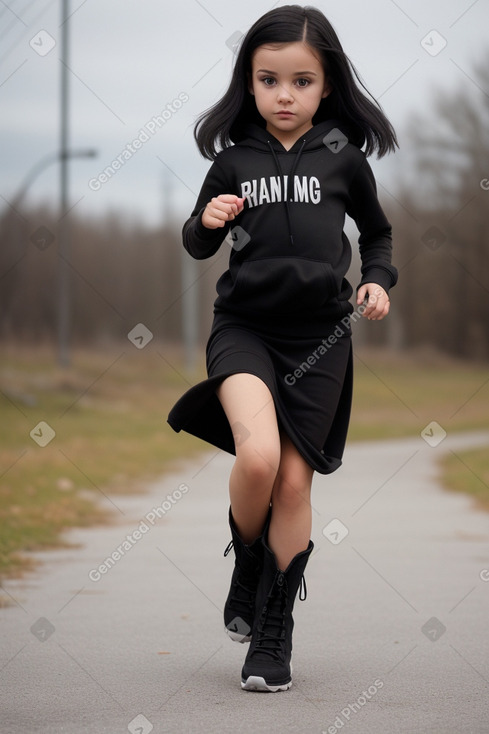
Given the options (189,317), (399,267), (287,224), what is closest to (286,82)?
(287,224)

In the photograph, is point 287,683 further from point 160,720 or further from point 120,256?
point 120,256

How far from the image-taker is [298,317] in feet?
11.2

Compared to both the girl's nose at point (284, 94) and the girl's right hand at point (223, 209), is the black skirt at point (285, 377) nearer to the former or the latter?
the girl's right hand at point (223, 209)

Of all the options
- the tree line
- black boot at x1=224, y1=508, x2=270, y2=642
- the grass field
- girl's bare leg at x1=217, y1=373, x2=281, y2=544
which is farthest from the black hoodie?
the tree line

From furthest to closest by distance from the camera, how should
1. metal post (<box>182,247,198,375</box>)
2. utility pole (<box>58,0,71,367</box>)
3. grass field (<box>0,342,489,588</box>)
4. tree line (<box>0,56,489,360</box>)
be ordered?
1. tree line (<box>0,56,489,360</box>)
2. metal post (<box>182,247,198,375</box>)
3. utility pole (<box>58,0,71,367</box>)
4. grass field (<box>0,342,489,588</box>)

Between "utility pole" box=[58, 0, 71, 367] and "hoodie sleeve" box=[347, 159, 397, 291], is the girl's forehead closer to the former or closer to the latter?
"hoodie sleeve" box=[347, 159, 397, 291]

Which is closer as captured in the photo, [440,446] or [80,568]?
[80,568]

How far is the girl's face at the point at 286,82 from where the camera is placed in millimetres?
3367

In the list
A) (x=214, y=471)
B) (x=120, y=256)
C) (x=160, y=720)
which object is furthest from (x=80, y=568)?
(x=120, y=256)

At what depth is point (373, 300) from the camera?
133 inches

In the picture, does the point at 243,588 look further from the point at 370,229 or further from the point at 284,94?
the point at 284,94

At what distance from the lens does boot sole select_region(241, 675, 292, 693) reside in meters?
3.24

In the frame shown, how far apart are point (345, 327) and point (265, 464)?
1.85 ft

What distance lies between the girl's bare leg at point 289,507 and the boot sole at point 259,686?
1.10 ft
